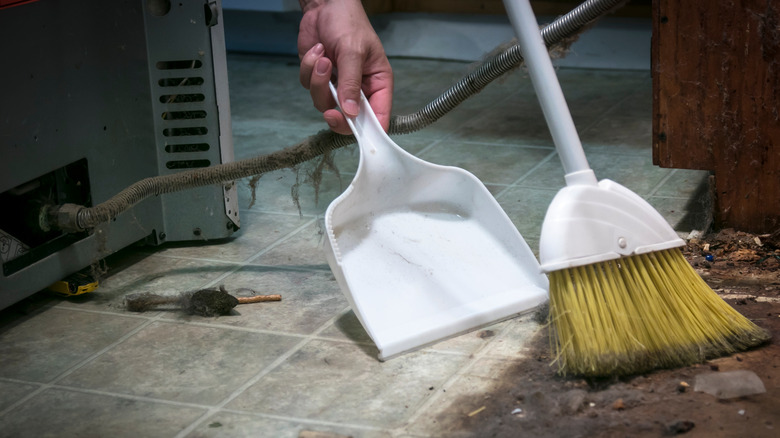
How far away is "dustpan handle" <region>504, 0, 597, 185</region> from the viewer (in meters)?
1.16

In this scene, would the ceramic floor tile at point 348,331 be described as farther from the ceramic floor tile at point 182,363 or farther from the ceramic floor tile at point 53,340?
the ceramic floor tile at point 53,340

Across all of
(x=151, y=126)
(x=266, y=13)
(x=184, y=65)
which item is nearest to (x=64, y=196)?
(x=151, y=126)

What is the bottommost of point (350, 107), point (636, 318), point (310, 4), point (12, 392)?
point (12, 392)

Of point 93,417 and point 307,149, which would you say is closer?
point 93,417

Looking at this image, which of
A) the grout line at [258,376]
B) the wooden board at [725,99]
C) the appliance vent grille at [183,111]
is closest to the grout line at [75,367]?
the grout line at [258,376]

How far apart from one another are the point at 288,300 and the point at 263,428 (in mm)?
397

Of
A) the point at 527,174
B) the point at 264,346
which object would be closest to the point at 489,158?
the point at 527,174

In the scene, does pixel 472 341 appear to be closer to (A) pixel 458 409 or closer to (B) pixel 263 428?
(A) pixel 458 409

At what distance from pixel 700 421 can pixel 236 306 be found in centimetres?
74

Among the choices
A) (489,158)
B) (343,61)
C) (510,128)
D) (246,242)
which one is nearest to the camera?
(343,61)

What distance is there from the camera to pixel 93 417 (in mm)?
1175

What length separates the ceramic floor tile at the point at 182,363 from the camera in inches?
48.6

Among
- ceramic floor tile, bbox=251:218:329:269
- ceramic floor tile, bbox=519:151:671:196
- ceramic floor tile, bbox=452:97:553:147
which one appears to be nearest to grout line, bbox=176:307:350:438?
ceramic floor tile, bbox=251:218:329:269

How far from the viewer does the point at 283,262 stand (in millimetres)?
1669
